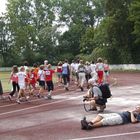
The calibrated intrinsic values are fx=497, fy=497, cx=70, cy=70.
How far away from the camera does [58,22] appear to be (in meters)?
109

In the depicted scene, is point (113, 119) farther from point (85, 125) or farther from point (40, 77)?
point (40, 77)

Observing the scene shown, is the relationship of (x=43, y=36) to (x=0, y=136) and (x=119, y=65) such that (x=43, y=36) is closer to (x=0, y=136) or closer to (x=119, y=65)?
(x=119, y=65)

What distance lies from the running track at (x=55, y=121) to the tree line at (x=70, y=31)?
47.9m

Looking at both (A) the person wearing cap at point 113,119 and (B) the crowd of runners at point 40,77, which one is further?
(B) the crowd of runners at point 40,77

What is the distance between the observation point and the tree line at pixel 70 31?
7100cm

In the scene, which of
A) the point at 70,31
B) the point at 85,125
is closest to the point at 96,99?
the point at 85,125

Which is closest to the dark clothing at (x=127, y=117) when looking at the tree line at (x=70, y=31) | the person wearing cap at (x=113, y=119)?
the person wearing cap at (x=113, y=119)

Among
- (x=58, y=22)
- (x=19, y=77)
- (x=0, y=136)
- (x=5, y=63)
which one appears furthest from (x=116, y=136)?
(x=58, y=22)

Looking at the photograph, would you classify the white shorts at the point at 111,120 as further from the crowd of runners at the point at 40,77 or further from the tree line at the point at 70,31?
the tree line at the point at 70,31

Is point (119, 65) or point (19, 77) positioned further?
point (119, 65)

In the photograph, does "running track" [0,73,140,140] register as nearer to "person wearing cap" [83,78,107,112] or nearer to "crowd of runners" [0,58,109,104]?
"person wearing cap" [83,78,107,112]

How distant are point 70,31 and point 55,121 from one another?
86.1 m

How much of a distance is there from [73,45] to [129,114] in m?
84.5

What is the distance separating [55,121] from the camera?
624 inches
